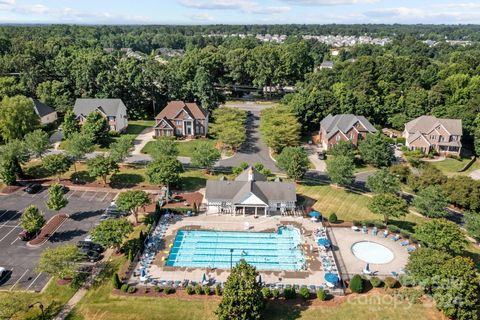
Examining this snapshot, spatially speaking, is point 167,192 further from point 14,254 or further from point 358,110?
point 358,110

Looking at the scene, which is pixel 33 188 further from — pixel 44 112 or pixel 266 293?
pixel 266 293

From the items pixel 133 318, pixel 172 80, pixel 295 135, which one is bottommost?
pixel 133 318

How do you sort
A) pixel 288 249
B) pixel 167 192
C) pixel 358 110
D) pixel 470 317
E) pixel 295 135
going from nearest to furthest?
pixel 470 317 < pixel 288 249 < pixel 167 192 < pixel 295 135 < pixel 358 110

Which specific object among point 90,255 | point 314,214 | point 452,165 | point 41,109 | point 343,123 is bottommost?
point 90,255

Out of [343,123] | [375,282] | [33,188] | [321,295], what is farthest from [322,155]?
[33,188]

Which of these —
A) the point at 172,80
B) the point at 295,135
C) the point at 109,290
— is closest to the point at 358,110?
the point at 295,135

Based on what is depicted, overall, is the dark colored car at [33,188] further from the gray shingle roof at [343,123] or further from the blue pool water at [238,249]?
the gray shingle roof at [343,123]

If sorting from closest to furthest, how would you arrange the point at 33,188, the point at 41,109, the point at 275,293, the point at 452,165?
the point at 275,293 → the point at 33,188 → the point at 452,165 → the point at 41,109
